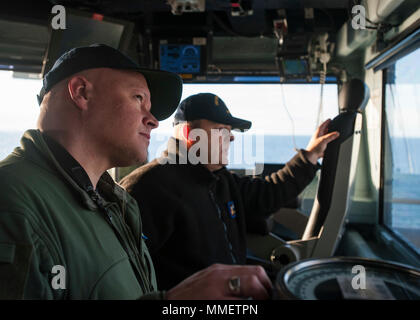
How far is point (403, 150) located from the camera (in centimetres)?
329

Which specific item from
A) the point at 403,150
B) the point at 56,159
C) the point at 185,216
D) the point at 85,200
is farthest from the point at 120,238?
the point at 403,150

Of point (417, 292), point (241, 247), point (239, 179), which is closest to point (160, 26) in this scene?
point (239, 179)

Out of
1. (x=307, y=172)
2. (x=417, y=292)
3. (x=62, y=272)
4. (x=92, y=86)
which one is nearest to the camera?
(x=417, y=292)

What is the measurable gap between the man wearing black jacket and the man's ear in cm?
72

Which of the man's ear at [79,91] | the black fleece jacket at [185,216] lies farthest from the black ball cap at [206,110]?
the man's ear at [79,91]

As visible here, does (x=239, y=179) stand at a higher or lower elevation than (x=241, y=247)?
higher

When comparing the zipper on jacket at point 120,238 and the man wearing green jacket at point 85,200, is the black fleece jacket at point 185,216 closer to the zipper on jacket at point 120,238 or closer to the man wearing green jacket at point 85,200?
the man wearing green jacket at point 85,200

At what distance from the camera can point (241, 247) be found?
6.47 feet

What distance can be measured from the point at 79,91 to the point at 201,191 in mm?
927

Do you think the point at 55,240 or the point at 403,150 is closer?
the point at 55,240

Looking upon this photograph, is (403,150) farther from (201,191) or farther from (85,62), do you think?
(85,62)

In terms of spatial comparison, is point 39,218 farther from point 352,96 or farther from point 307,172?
point 352,96

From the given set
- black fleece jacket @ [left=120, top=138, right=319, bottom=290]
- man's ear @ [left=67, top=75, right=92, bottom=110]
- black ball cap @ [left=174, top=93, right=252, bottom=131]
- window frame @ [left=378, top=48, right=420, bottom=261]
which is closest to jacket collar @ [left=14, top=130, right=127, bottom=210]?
man's ear @ [left=67, top=75, right=92, bottom=110]

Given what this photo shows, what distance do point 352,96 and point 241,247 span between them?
111 centimetres
